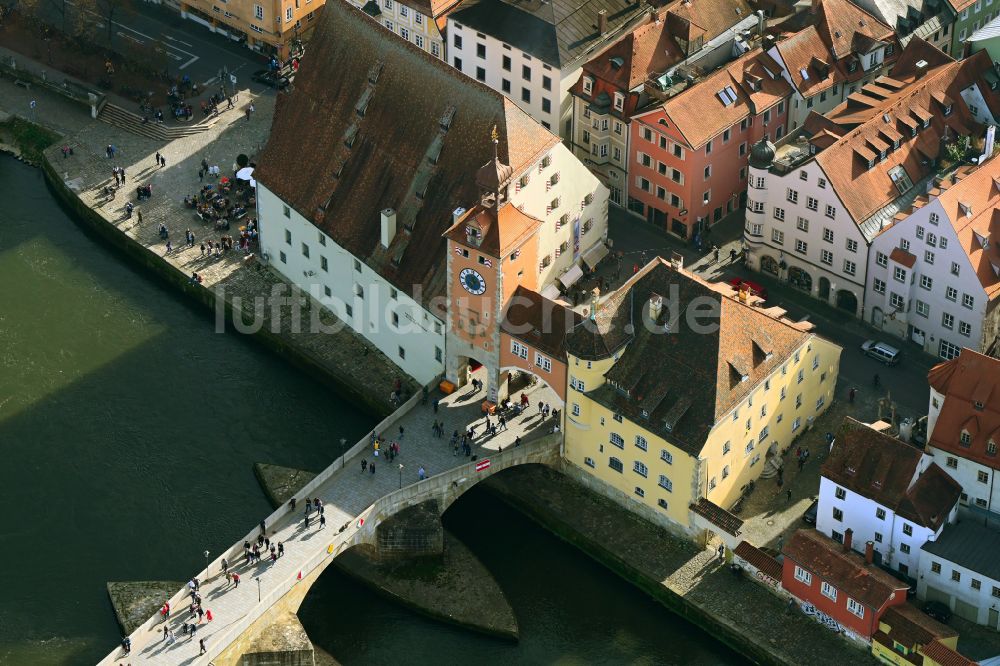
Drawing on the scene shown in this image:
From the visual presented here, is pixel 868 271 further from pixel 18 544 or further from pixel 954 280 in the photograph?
pixel 18 544

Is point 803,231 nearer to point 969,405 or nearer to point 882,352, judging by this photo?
point 882,352

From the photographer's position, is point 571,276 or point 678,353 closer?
point 678,353

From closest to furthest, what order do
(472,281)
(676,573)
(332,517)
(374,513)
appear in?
(676,573) < (332,517) < (374,513) < (472,281)

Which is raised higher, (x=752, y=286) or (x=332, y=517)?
(x=752, y=286)

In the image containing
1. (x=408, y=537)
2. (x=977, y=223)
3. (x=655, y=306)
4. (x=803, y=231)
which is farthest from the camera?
(x=803, y=231)

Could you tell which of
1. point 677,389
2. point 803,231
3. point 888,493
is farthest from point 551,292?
point 888,493

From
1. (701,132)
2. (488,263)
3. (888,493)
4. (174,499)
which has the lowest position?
(174,499)

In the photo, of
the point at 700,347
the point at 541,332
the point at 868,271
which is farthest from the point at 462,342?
the point at 868,271
